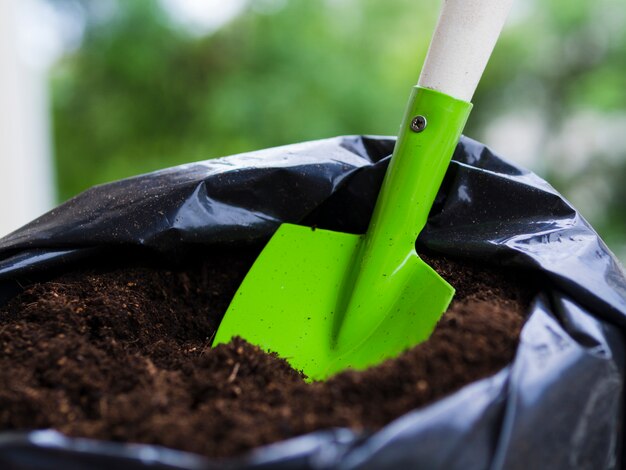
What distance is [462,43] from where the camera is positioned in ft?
2.21

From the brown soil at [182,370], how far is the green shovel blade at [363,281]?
0.15 ft

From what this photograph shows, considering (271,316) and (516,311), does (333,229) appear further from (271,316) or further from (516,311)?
(516,311)

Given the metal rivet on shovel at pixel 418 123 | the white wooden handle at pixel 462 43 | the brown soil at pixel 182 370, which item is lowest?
the brown soil at pixel 182 370

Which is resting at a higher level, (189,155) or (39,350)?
(39,350)

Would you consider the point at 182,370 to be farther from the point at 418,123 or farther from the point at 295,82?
the point at 295,82

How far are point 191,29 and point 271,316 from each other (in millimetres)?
2373

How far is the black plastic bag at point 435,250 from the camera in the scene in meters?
0.42

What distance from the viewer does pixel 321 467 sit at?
0.39 metres

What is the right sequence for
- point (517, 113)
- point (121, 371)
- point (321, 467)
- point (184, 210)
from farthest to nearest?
1. point (517, 113)
2. point (184, 210)
3. point (121, 371)
4. point (321, 467)

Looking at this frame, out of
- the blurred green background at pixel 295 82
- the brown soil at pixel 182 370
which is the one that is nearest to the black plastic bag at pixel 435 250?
the brown soil at pixel 182 370

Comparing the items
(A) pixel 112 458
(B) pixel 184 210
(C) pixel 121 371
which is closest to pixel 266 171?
(B) pixel 184 210

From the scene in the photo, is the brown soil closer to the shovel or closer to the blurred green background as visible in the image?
the shovel

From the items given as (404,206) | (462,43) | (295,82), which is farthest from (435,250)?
(295,82)

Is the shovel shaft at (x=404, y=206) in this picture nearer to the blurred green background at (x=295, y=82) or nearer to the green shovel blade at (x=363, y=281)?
the green shovel blade at (x=363, y=281)
